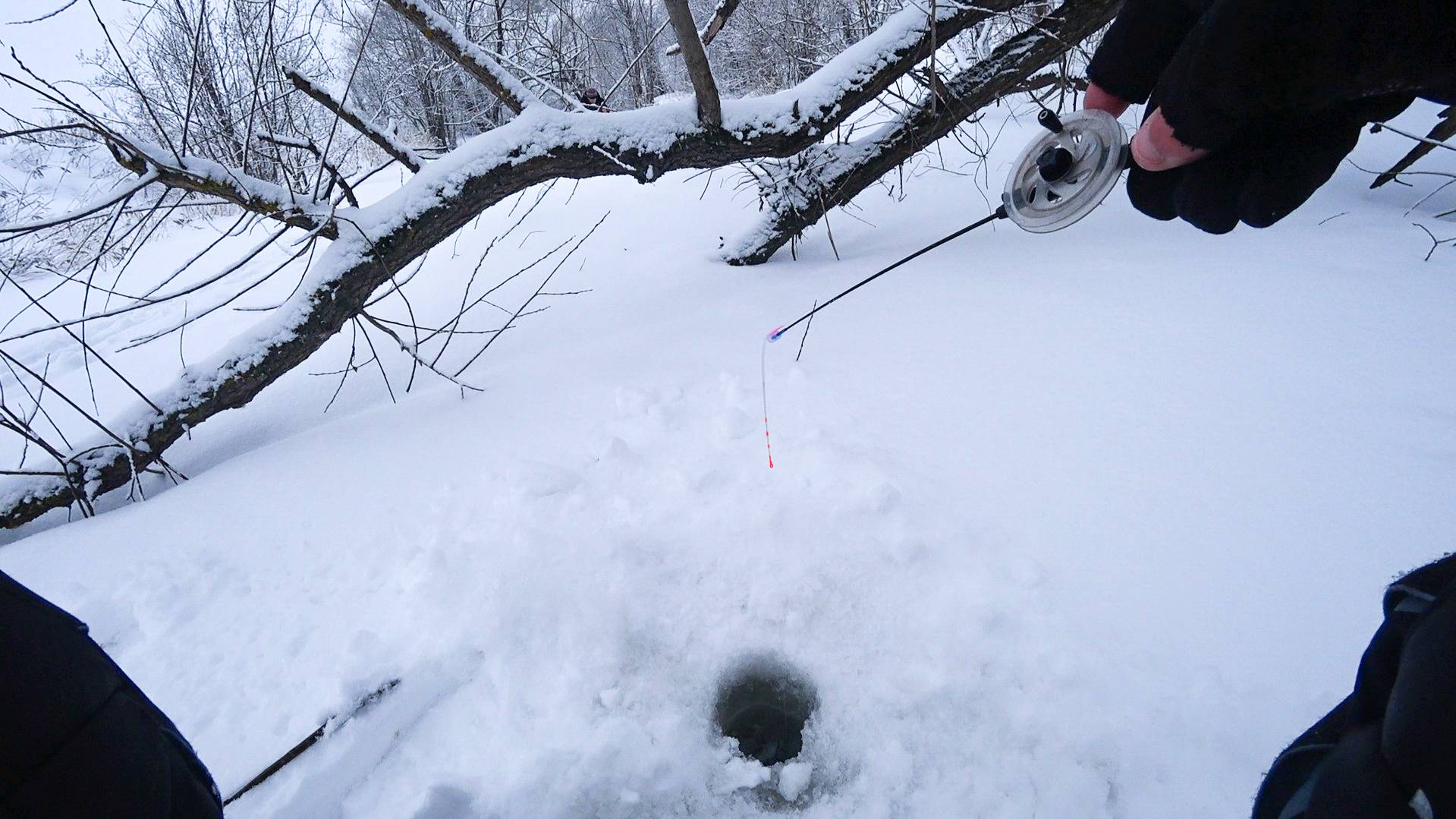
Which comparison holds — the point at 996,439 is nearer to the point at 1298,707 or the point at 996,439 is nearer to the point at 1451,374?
the point at 1298,707

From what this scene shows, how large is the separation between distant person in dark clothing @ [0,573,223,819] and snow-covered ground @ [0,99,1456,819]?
610 mm

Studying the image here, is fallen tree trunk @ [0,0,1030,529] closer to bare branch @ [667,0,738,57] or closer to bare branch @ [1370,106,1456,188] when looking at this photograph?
bare branch @ [667,0,738,57]

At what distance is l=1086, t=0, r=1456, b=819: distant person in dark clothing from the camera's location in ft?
2.08

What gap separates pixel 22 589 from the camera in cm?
77

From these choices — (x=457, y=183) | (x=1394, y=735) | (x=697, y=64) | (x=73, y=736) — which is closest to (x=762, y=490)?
(x=1394, y=735)

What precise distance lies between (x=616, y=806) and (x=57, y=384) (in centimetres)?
482

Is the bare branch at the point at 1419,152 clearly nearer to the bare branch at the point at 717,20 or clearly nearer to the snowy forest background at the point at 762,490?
the snowy forest background at the point at 762,490

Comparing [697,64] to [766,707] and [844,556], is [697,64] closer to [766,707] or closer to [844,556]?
[844,556]

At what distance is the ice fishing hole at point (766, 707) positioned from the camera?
58.0 inches

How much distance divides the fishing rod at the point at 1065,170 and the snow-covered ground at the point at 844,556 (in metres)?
0.78

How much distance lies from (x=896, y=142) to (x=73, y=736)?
12.7ft

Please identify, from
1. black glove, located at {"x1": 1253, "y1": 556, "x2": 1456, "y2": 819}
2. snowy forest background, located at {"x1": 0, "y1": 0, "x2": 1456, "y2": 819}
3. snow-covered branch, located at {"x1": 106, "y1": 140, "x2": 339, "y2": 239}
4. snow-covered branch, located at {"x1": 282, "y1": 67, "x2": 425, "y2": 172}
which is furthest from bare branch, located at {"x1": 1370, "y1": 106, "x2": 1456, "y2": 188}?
snow-covered branch, located at {"x1": 106, "y1": 140, "x2": 339, "y2": 239}

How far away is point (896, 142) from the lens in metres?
3.50

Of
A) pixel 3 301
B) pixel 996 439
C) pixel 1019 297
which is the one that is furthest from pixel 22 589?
pixel 3 301
